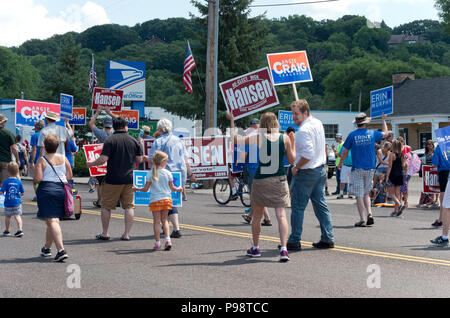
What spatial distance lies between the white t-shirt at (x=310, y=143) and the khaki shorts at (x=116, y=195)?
2.85m

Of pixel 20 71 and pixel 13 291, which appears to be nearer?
pixel 13 291

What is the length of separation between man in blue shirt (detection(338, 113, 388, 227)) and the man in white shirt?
3.02m

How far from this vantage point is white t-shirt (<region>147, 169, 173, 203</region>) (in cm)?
961

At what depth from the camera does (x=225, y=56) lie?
4112 cm

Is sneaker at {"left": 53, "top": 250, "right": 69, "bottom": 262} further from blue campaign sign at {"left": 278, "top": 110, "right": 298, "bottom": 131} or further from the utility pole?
blue campaign sign at {"left": 278, "top": 110, "right": 298, "bottom": 131}

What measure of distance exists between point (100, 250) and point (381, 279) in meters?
4.18

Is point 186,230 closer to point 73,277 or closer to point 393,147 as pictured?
point 73,277

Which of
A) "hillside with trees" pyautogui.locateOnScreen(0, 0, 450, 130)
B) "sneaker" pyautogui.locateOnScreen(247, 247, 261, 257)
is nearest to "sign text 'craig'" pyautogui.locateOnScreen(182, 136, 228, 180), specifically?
"sneaker" pyautogui.locateOnScreen(247, 247, 261, 257)

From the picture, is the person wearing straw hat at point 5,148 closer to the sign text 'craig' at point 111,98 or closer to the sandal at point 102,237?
the sandal at point 102,237

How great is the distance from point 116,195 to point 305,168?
3.07 meters

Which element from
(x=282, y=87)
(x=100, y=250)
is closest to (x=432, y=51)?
(x=282, y=87)

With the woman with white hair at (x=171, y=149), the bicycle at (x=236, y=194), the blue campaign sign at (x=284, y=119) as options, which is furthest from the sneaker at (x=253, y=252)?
the blue campaign sign at (x=284, y=119)

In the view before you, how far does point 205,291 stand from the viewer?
668 centimetres

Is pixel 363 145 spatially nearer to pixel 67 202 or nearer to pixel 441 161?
pixel 441 161
